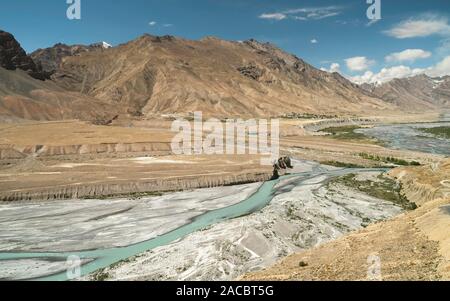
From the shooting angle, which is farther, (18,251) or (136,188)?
(136,188)

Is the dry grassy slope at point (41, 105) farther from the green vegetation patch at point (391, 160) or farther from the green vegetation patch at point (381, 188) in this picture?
the green vegetation patch at point (381, 188)

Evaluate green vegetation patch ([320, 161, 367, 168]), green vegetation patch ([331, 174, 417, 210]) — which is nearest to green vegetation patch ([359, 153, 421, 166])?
green vegetation patch ([320, 161, 367, 168])

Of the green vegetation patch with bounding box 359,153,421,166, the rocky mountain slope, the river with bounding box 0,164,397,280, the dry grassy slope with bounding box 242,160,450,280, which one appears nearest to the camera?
the dry grassy slope with bounding box 242,160,450,280

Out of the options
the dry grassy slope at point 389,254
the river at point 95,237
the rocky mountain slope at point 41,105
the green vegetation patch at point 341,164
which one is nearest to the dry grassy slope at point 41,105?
the rocky mountain slope at point 41,105

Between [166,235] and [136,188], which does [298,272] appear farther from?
[136,188]

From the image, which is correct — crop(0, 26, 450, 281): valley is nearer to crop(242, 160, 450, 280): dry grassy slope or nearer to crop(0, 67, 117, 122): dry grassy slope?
crop(242, 160, 450, 280): dry grassy slope

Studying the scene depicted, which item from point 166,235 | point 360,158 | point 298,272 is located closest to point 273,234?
point 166,235
